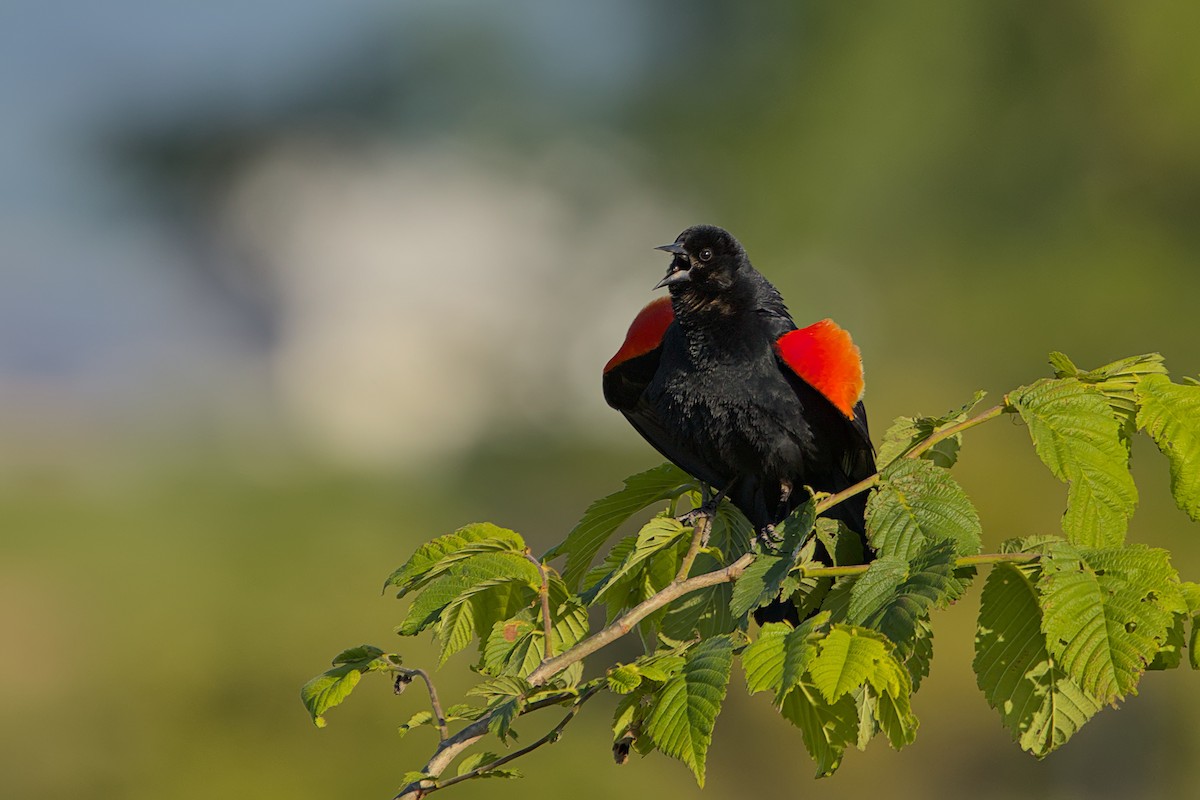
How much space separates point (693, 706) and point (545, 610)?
0.38 m

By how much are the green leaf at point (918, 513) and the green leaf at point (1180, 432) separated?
0.37 m

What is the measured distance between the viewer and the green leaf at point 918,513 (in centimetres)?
206

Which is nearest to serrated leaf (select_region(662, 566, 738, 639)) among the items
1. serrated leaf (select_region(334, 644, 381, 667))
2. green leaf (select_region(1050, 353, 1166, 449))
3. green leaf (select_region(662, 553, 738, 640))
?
green leaf (select_region(662, 553, 738, 640))

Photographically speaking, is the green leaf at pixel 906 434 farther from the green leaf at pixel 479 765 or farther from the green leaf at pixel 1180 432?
the green leaf at pixel 479 765

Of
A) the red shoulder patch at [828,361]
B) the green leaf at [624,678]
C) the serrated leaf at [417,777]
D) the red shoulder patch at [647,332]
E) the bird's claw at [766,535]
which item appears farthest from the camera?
the red shoulder patch at [647,332]

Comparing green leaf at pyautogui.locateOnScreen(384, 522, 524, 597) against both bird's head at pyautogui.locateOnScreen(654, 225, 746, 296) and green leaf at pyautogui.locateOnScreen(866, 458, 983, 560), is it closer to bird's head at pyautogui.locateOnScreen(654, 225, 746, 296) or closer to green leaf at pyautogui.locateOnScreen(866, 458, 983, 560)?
green leaf at pyautogui.locateOnScreen(866, 458, 983, 560)

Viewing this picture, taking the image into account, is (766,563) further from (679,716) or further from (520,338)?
(520,338)

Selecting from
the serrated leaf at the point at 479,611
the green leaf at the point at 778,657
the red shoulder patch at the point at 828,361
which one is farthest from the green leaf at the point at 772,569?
the red shoulder patch at the point at 828,361

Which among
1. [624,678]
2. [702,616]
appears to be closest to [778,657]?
[624,678]

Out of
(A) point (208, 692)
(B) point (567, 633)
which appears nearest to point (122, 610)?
(A) point (208, 692)

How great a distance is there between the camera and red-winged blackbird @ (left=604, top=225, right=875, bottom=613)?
11.0ft

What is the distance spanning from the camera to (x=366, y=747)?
9.02 metres

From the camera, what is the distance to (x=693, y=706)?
187 cm

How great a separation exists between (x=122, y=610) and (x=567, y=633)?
11236mm
